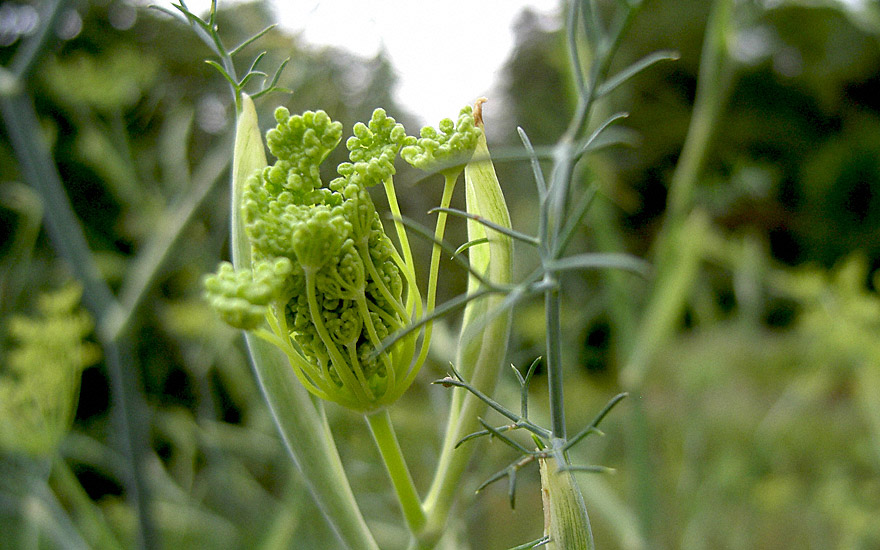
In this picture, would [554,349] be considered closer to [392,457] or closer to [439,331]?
[392,457]

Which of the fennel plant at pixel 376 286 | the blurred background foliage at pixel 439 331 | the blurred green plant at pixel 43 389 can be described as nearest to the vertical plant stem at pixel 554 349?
the fennel plant at pixel 376 286

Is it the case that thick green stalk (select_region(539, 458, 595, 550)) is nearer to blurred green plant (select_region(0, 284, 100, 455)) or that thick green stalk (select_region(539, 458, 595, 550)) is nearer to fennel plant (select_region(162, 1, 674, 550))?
fennel plant (select_region(162, 1, 674, 550))

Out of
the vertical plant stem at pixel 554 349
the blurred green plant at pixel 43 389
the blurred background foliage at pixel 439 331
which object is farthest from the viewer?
the blurred background foliage at pixel 439 331

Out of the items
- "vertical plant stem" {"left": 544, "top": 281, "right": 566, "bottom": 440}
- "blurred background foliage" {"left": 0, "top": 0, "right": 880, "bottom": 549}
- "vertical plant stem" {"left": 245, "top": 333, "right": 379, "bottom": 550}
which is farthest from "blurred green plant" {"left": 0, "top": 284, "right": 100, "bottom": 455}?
"vertical plant stem" {"left": 544, "top": 281, "right": 566, "bottom": 440}

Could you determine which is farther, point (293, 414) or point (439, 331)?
point (439, 331)

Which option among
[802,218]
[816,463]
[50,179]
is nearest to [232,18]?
[50,179]

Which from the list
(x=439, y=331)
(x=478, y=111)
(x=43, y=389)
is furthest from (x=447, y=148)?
(x=43, y=389)

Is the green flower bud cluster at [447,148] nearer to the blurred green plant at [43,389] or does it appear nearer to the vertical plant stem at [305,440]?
the vertical plant stem at [305,440]
